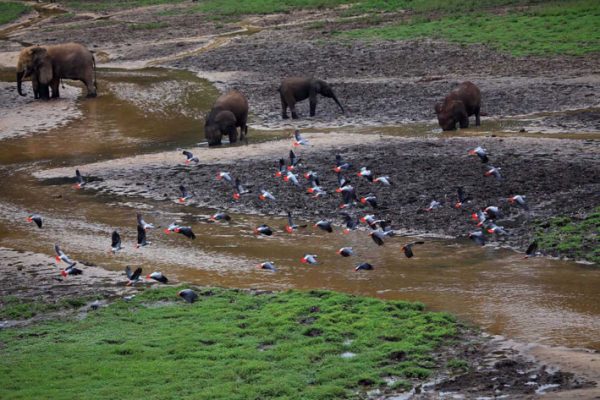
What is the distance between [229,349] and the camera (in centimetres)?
1179

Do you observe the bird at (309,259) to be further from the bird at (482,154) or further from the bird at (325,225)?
the bird at (482,154)

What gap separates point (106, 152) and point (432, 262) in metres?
11.5

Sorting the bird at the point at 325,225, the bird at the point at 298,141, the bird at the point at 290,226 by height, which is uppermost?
the bird at the point at 298,141

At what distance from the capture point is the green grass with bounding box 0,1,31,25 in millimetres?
53844

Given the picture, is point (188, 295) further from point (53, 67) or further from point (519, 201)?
point (53, 67)

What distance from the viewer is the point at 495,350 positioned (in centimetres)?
1152

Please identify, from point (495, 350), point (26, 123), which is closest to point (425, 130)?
point (26, 123)

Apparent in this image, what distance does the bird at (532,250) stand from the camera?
1500cm

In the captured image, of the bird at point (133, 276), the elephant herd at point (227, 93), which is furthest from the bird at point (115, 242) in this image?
the elephant herd at point (227, 93)

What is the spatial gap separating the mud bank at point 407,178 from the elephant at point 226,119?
0.50 m

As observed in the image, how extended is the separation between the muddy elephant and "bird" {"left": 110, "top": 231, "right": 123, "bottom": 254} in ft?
50.0

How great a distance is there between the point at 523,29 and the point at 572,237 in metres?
19.1

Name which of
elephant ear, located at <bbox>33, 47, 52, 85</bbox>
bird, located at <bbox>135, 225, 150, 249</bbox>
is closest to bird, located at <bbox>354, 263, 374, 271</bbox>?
bird, located at <bbox>135, 225, 150, 249</bbox>

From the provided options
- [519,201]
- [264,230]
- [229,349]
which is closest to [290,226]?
[264,230]
